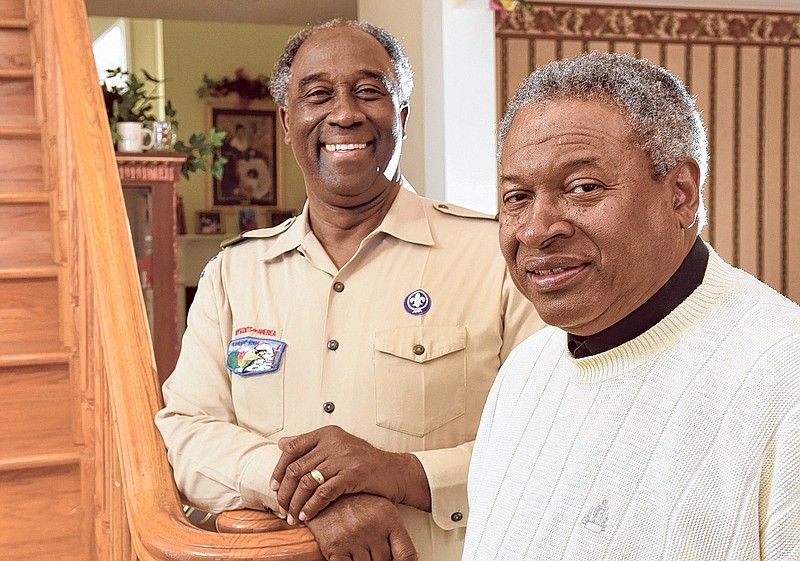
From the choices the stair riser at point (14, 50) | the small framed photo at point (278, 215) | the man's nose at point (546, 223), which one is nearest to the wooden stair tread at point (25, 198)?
the stair riser at point (14, 50)

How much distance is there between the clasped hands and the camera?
1.39 metres

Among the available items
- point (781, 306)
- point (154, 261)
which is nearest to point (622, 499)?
point (781, 306)

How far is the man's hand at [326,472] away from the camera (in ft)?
4.60

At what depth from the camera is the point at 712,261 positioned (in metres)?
1.04

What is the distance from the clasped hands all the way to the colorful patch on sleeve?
0.26 m

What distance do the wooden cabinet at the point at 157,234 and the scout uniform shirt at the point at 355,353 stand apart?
8.20 ft

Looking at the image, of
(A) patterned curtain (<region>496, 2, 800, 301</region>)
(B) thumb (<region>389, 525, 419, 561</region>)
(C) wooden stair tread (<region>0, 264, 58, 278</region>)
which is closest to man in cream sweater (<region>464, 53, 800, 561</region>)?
(B) thumb (<region>389, 525, 419, 561</region>)

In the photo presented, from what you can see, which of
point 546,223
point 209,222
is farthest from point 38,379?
point 209,222

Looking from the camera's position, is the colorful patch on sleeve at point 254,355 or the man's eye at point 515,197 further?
the colorful patch on sleeve at point 254,355

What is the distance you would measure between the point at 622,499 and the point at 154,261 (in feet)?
11.5

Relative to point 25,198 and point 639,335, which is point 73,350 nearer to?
point 25,198

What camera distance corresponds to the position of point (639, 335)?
104cm

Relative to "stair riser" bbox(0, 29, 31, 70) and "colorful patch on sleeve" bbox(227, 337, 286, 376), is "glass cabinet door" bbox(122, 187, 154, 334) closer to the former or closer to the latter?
"stair riser" bbox(0, 29, 31, 70)

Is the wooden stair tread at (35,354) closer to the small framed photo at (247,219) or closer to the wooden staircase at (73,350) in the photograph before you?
the wooden staircase at (73,350)
